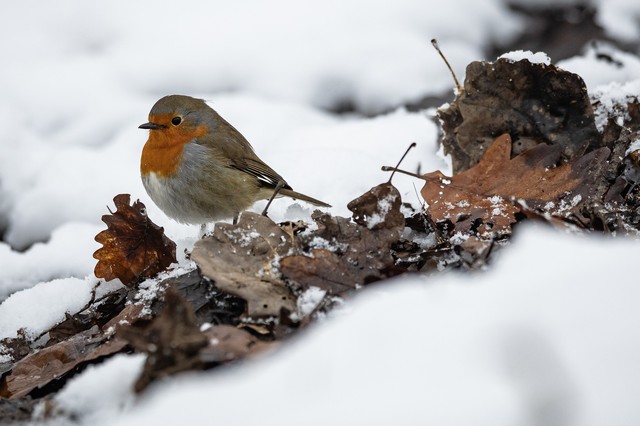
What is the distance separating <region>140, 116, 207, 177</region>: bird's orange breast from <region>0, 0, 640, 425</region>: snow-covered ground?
0.34m

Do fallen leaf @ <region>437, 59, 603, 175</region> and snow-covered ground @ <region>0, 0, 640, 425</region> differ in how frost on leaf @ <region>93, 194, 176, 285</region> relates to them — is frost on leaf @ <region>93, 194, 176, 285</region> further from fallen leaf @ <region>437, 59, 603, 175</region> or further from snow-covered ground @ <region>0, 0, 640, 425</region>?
fallen leaf @ <region>437, 59, 603, 175</region>

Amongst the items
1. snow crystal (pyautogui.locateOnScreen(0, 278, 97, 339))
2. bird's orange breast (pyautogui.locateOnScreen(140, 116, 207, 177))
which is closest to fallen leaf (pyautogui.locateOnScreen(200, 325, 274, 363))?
snow crystal (pyautogui.locateOnScreen(0, 278, 97, 339))

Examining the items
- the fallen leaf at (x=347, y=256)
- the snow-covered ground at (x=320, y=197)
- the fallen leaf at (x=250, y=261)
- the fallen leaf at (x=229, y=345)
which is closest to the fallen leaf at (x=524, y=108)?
the snow-covered ground at (x=320, y=197)

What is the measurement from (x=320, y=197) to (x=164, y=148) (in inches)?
35.2

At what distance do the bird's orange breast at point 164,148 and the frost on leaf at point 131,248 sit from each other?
47.5 inches

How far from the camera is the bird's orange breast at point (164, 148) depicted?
12.8ft

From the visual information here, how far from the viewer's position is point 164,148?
3.95 meters

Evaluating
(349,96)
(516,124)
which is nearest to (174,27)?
(349,96)

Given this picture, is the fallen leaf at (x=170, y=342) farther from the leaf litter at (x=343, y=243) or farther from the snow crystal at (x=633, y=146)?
the snow crystal at (x=633, y=146)

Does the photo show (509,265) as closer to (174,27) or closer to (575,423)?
(575,423)

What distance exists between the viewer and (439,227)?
2.56 m

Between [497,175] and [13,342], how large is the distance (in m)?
1.87

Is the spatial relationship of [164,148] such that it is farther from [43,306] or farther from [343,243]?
[343,243]

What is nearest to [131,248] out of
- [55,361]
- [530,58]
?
[55,361]
